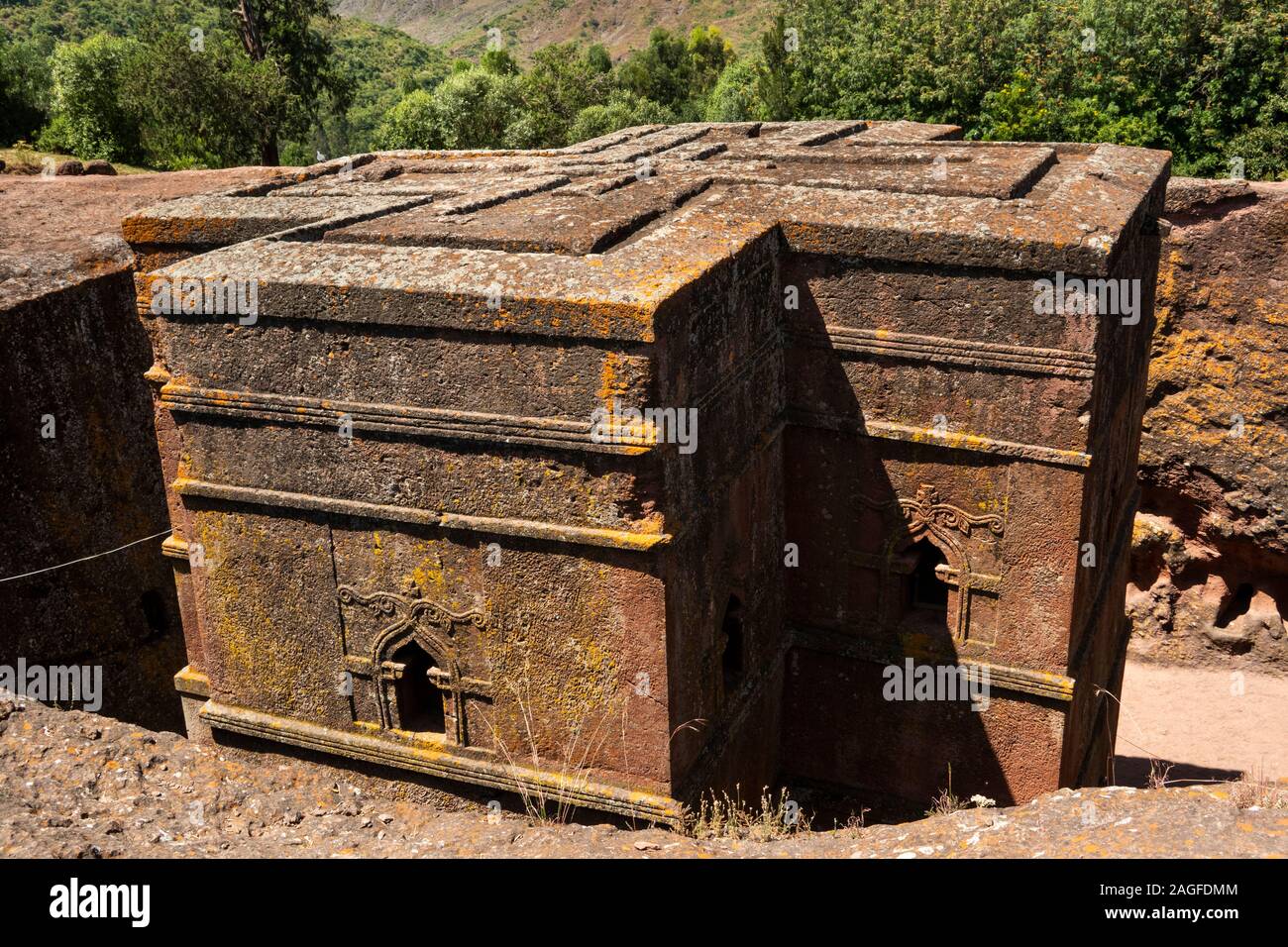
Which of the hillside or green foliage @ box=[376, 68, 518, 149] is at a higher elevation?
the hillside

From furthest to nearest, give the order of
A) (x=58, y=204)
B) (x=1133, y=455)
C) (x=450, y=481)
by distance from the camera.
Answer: (x=58, y=204)
(x=1133, y=455)
(x=450, y=481)

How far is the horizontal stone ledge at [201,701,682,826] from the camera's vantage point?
6523 mm

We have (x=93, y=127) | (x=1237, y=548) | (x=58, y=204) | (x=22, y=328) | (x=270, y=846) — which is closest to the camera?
(x=270, y=846)

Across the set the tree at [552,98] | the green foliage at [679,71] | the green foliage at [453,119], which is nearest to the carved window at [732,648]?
the green foliage at [453,119]

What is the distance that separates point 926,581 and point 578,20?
2914 inches

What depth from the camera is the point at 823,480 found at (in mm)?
7703

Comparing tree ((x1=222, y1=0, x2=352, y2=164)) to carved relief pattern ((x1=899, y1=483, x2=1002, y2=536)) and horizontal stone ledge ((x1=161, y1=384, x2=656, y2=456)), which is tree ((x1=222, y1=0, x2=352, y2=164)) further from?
carved relief pattern ((x1=899, y1=483, x2=1002, y2=536))

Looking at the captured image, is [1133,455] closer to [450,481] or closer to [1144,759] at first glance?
[1144,759]

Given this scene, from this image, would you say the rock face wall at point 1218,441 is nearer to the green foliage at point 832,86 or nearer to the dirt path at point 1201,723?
the dirt path at point 1201,723

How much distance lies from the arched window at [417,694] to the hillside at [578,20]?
5458 cm

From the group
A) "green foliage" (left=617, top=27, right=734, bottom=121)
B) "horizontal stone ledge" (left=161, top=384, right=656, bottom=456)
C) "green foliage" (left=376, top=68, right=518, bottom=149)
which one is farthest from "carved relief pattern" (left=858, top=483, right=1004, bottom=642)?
"green foliage" (left=617, top=27, right=734, bottom=121)

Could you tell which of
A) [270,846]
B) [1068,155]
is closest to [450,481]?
[270,846]

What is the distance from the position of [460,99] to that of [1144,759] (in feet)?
72.3

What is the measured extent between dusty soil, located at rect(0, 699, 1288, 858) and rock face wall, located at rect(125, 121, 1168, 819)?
1.08 metres
